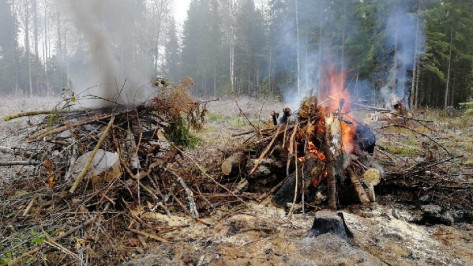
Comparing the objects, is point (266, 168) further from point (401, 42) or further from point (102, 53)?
point (401, 42)

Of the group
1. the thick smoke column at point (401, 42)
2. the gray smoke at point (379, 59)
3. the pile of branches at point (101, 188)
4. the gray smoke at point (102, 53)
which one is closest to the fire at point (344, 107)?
the pile of branches at point (101, 188)

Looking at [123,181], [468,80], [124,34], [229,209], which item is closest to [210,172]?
[229,209]

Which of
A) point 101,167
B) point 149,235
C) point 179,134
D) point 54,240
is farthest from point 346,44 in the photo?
point 54,240

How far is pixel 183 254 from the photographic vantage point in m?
2.95

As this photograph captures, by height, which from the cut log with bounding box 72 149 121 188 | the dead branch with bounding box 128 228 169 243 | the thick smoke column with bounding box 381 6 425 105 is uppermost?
the thick smoke column with bounding box 381 6 425 105

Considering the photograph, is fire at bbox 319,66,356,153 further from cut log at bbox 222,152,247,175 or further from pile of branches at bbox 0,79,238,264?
pile of branches at bbox 0,79,238,264

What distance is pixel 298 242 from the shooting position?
9.93 feet

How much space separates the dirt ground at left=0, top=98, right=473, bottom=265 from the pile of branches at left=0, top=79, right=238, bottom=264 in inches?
9.7

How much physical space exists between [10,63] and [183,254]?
40.2 m

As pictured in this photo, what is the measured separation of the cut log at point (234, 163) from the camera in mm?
4891

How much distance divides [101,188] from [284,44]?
2706 cm

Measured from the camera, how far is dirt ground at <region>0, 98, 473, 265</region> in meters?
2.77

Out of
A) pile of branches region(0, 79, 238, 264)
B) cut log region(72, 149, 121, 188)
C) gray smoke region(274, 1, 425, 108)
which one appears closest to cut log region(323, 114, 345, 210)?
pile of branches region(0, 79, 238, 264)

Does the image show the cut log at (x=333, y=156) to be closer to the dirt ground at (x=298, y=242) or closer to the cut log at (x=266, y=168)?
the dirt ground at (x=298, y=242)
